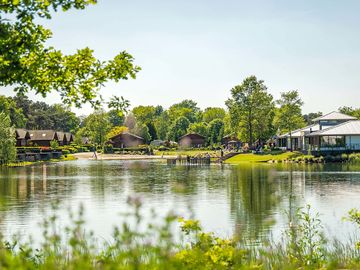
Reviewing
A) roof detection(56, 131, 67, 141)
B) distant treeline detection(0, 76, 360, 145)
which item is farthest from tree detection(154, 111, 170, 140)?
roof detection(56, 131, 67, 141)

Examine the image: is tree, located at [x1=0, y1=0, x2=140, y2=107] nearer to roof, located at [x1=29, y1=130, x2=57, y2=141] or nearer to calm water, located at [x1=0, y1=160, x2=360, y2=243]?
calm water, located at [x1=0, y1=160, x2=360, y2=243]

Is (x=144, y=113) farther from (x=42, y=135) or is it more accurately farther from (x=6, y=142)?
(x=6, y=142)

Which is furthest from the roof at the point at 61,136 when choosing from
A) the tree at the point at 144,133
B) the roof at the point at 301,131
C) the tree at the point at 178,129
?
the roof at the point at 301,131

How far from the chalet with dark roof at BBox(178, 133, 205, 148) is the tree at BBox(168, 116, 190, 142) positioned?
18.7m

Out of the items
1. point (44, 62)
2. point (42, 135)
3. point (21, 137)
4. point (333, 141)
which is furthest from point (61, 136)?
point (44, 62)

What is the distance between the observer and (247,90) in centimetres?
9569

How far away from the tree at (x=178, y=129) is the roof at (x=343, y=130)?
81448 mm

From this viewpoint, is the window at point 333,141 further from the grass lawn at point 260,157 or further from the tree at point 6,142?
the tree at point 6,142

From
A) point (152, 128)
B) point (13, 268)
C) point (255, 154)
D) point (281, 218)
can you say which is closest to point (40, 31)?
point (13, 268)

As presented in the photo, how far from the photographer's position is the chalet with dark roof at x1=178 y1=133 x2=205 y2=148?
139 m

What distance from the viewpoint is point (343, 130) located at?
264ft

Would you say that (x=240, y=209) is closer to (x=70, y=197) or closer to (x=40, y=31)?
(x=70, y=197)

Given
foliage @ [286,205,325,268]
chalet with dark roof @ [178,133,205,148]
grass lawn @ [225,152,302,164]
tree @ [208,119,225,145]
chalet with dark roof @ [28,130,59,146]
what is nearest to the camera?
foliage @ [286,205,325,268]

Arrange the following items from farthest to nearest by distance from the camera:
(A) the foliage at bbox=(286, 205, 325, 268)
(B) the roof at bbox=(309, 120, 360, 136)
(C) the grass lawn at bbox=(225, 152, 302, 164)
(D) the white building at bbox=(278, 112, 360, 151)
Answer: (C) the grass lawn at bbox=(225, 152, 302, 164), (D) the white building at bbox=(278, 112, 360, 151), (B) the roof at bbox=(309, 120, 360, 136), (A) the foliage at bbox=(286, 205, 325, 268)
